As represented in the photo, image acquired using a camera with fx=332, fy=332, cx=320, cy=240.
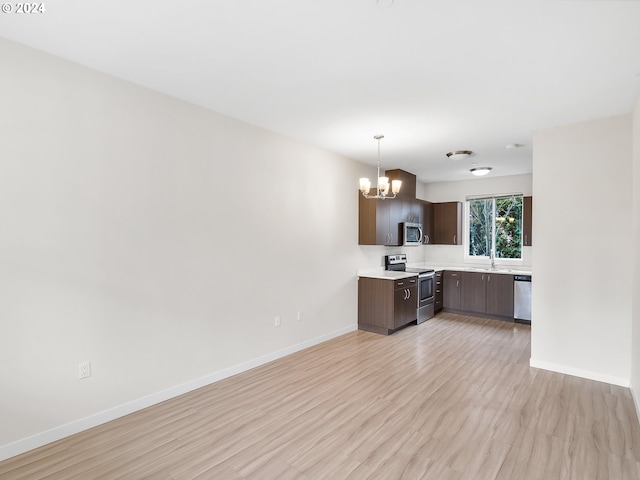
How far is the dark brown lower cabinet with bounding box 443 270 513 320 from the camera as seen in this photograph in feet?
19.5

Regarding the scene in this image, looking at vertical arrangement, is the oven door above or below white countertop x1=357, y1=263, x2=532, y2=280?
below

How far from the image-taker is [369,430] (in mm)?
2543

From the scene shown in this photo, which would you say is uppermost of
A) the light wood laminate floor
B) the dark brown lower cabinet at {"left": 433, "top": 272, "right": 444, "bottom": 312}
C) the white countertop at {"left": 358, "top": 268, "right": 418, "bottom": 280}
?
the white countertop at {"left": 358, "top": 268, "right": 418, "bottom": 280}

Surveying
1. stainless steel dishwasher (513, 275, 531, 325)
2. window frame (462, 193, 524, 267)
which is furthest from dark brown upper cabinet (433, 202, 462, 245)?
stainless steel dishwasher (513, 275, 531, 325)

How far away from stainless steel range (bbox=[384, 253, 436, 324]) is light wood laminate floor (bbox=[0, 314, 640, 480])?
1.92 meters

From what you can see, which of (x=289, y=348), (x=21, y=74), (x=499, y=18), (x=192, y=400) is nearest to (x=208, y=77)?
(x=21, y=74)

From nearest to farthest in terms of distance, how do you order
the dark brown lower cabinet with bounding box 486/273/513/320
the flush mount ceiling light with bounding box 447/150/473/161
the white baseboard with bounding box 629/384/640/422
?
1. the white baseboard with bounding box 629/384/640/422
2. the flush mount ceiling light with bounding box 447/150/473/161
3. the dark brown lower cabinet with bounding box 486/273/513/320

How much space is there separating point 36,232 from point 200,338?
5.27ft

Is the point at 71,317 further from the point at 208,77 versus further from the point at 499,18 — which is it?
the point at 499,18

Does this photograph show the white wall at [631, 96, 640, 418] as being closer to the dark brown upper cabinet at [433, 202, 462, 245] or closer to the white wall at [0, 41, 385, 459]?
the white wall at [0, 41, 385, 459]

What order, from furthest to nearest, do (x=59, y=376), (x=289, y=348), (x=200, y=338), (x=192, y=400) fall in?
(x=289, y=348) < (x=200, y=338) < (x=192, y=400) < (x=59, y=376)

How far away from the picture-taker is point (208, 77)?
2.69 meters

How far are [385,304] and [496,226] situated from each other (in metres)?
3.34

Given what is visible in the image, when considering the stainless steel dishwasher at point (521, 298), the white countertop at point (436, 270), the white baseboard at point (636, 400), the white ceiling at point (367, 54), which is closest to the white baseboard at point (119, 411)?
the white countertop at point (436, 270)
